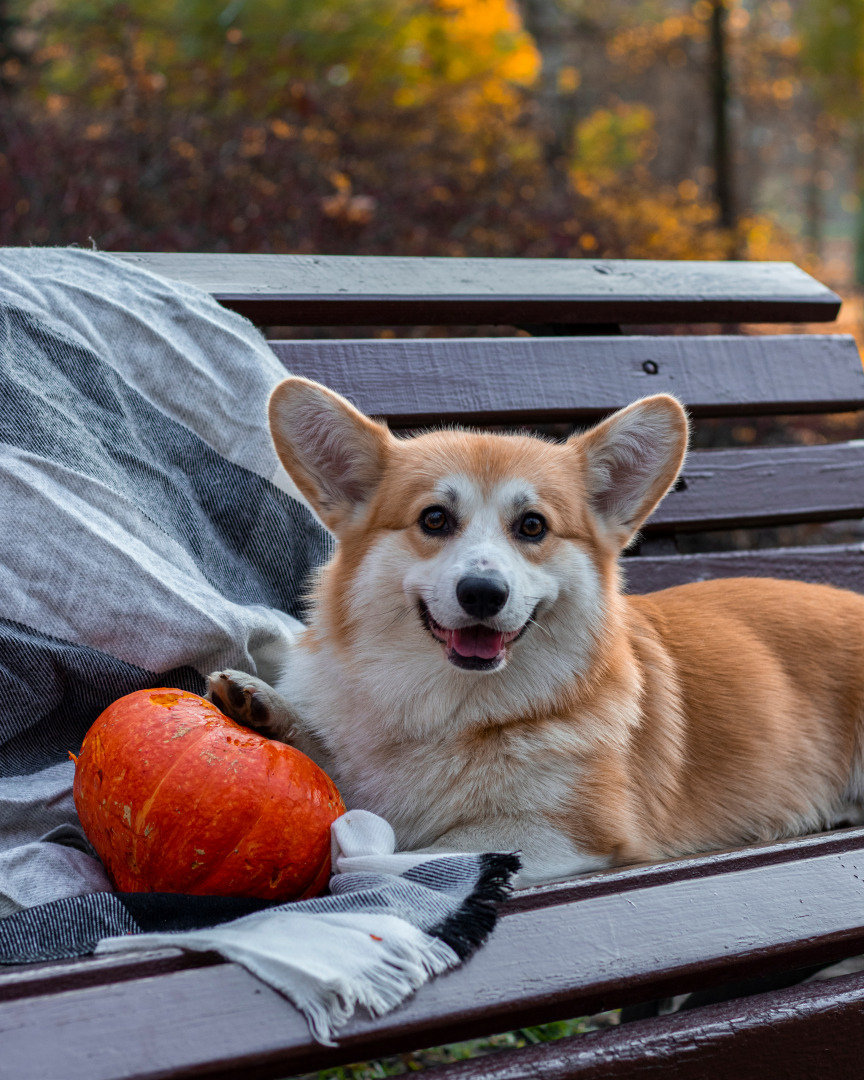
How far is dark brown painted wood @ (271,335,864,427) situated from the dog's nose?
1113 mm

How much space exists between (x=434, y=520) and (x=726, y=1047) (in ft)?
3.63

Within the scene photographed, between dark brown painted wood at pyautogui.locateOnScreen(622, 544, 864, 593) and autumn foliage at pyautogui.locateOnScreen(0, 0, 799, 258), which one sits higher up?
autumn foliage at pyautogui.locateOnScreen(0, 0, 799, 258)

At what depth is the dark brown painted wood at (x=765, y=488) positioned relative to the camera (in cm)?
302

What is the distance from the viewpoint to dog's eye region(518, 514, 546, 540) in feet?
6.69

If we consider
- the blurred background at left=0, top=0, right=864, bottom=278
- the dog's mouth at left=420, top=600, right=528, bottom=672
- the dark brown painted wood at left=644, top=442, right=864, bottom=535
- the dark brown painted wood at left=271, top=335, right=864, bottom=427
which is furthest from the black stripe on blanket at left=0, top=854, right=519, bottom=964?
the blurred background at left=0, top=0, right=864, bottom=278

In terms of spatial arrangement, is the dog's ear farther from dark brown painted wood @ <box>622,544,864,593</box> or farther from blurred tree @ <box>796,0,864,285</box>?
blurred tree @ <box>796,0,864,285</box>

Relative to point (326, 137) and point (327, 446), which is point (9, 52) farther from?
point (327, 446)

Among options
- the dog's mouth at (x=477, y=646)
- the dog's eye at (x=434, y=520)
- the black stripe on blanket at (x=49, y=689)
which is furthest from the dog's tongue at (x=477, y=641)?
the black stripe on blanket at (x=49, y=689)

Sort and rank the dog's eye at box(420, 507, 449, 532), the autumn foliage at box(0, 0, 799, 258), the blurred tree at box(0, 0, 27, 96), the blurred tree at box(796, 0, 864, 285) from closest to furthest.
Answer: the dog's eye at box(420, 507, 449, 532) < the autumn foliage at box(0, 0, 799, 258) < the blurred tree at box(0, 0, 27, 96) < the blurred tree at box(796, 0, 864, 285)

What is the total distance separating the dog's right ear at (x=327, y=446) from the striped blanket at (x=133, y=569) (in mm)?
322

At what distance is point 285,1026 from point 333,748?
0.94m

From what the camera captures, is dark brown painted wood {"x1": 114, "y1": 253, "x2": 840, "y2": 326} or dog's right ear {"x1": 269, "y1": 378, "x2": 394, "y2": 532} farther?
dark brown painted wood {"x1": 114, "y1": 253, "x2": 840, "y2": 326}

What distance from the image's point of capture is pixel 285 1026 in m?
1.12

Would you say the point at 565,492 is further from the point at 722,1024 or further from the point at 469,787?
the point at 722,1024
